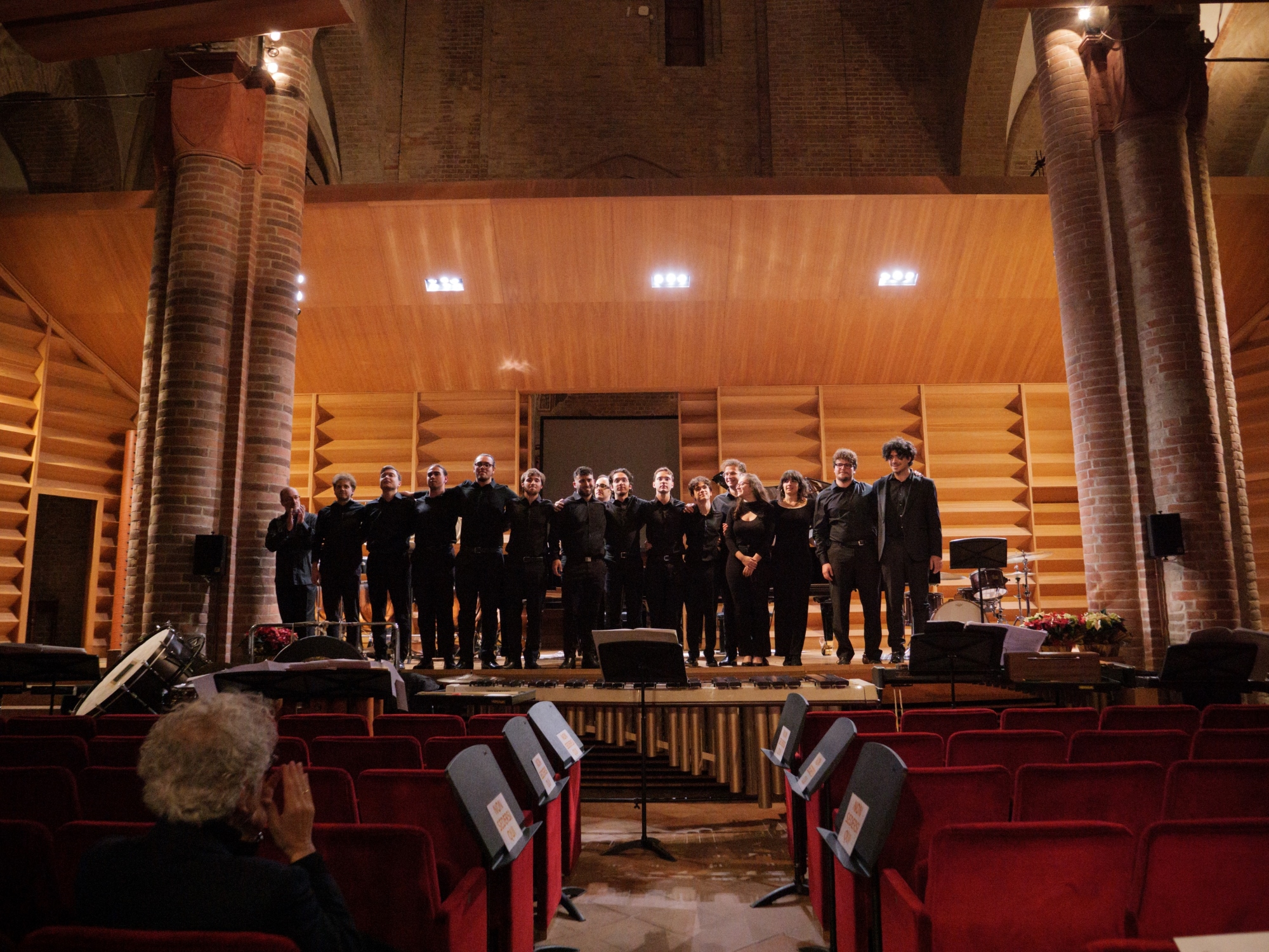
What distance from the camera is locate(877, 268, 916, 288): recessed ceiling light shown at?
31.6ft

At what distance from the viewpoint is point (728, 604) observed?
701 cm

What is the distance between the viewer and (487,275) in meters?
9.72

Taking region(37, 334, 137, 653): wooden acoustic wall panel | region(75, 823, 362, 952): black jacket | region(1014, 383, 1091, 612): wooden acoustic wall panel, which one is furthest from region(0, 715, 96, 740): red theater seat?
region(1014, 383, 1091, 612): wooden acoustic wall panel

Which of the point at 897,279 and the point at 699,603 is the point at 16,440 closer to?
the point at 699,603

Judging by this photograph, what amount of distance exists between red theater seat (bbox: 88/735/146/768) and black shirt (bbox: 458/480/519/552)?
382 cm

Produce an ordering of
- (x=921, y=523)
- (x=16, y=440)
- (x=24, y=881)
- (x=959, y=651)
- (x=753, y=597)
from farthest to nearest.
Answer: (x=16, y=440)
(x=753, y=597)
(x=921, y=523)
(x=959, y=651)
(x=24, y=881)

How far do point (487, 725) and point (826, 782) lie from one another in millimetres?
1505

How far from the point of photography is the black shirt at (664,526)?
6.82 metres

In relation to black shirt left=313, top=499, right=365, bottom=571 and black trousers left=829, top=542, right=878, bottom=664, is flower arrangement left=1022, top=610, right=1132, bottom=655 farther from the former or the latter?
black shirt left=313, top=499, right=365, bottom=571

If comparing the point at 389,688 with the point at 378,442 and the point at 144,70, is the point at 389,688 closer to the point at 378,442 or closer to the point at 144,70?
the point at 378,442

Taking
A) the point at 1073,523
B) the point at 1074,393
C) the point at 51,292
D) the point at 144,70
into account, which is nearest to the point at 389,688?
the point at 1074,393

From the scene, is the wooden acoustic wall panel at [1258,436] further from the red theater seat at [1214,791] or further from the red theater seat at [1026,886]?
the red theater seat at [1026,886]

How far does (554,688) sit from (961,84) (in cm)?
1122

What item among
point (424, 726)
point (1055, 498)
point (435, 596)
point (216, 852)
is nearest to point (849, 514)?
point (435, 596)
